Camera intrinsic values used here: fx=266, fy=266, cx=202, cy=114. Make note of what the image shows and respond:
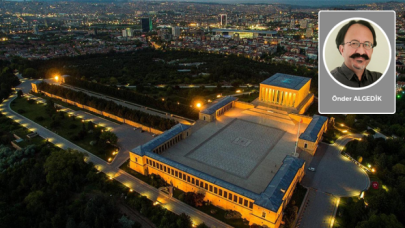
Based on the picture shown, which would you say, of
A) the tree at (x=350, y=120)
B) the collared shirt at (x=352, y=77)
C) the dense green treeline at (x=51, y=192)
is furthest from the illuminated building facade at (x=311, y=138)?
the dense green treeline at (x=51, y=192)

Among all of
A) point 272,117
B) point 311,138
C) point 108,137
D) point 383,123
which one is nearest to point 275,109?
point 272,117

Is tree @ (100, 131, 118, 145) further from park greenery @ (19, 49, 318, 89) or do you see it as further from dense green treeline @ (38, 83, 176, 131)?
park greenery @ (19, 49, 318, 89)

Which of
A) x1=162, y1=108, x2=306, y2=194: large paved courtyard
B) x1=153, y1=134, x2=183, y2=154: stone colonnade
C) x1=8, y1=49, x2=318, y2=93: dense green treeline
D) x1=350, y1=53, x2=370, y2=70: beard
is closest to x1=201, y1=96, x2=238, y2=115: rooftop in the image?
x1=162, y1=108, x2=306, y2=194: large paved courtyard

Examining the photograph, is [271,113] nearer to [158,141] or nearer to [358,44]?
[158,141]

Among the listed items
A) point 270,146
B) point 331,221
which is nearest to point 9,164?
point 270,146

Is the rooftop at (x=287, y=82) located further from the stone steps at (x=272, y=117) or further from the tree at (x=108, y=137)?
the tree at (x=108, y=137)

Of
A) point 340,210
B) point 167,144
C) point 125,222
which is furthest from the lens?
point 167,144
